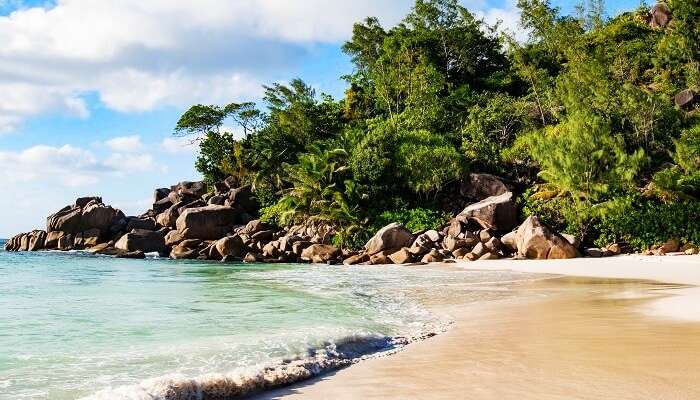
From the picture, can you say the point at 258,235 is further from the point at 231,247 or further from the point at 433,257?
the point at 433,257

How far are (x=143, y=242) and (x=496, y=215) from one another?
22.7 metres

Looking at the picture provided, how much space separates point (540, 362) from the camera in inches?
222

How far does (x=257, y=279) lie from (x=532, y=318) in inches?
449

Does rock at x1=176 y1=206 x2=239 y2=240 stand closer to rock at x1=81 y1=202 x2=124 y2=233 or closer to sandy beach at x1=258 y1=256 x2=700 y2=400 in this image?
rock at x1=81 y1=202 x2=124 y2=233

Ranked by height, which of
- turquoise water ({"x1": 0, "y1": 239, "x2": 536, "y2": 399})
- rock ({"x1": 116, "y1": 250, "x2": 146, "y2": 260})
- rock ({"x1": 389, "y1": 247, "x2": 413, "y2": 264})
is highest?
rock ({"x1": 389, "y1": 247, "x2": 413, "y2": 264})

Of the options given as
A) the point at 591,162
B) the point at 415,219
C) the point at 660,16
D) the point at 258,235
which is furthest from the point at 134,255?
the point at 660,16

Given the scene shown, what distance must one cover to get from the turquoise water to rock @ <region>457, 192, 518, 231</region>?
11574 mm

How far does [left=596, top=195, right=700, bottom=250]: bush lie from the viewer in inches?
914

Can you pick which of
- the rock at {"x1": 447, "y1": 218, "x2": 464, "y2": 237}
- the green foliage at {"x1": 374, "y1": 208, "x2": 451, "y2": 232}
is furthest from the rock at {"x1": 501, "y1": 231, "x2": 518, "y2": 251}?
the green foliage at {"x1": 374, "y1": 208, "x2": 451, "y2": 232}

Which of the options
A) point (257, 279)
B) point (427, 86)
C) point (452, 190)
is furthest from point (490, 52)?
point (257, 279)

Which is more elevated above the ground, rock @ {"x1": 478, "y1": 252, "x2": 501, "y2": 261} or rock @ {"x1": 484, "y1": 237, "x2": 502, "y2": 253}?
rock @ {"x1": 484, "y1": 237, "x2": 502, "y2": 253}

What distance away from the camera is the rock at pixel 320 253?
29.1 m

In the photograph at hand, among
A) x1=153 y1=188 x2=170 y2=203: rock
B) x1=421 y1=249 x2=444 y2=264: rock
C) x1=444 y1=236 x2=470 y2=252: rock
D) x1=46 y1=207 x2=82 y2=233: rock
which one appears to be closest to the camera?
x1=421 y1=249 x2=444 y2=264: rock

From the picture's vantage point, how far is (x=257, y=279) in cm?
1855
